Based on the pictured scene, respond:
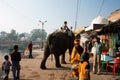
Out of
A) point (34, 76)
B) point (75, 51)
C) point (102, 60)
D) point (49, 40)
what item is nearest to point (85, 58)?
point (75, 51)

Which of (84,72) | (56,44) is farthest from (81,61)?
(56,44)

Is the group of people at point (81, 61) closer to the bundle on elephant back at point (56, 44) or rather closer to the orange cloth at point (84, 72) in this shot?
the orange cloth at point (84, 72)

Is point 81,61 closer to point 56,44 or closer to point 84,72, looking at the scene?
point 84,72

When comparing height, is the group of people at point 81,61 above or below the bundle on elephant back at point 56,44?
below

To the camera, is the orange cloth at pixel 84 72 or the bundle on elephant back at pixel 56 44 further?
the bundle on elephant back at pixel 56 44

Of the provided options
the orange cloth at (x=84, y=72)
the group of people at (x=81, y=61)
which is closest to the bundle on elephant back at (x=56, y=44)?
the group of people at (x=81, y=61)

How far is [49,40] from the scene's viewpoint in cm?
1570

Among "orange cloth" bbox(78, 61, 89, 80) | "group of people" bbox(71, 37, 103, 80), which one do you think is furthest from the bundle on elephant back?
"orange cloth" bbox(78, 61, 89, 80)

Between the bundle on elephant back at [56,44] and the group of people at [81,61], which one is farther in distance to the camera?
the bundle on elephant back at [56,44]

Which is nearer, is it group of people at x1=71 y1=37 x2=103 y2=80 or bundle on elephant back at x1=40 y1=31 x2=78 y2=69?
group of people at x1=71 y1=37 x2=103 y2=80

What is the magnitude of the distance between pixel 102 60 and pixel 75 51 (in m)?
5.64

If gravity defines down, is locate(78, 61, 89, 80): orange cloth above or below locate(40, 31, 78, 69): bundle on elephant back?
below

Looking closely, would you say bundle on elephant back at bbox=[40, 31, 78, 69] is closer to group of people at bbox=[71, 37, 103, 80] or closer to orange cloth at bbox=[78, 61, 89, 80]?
group of people at bbox=[71, 37, 103, 80]

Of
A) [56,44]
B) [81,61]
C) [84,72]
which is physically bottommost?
[84,72]
